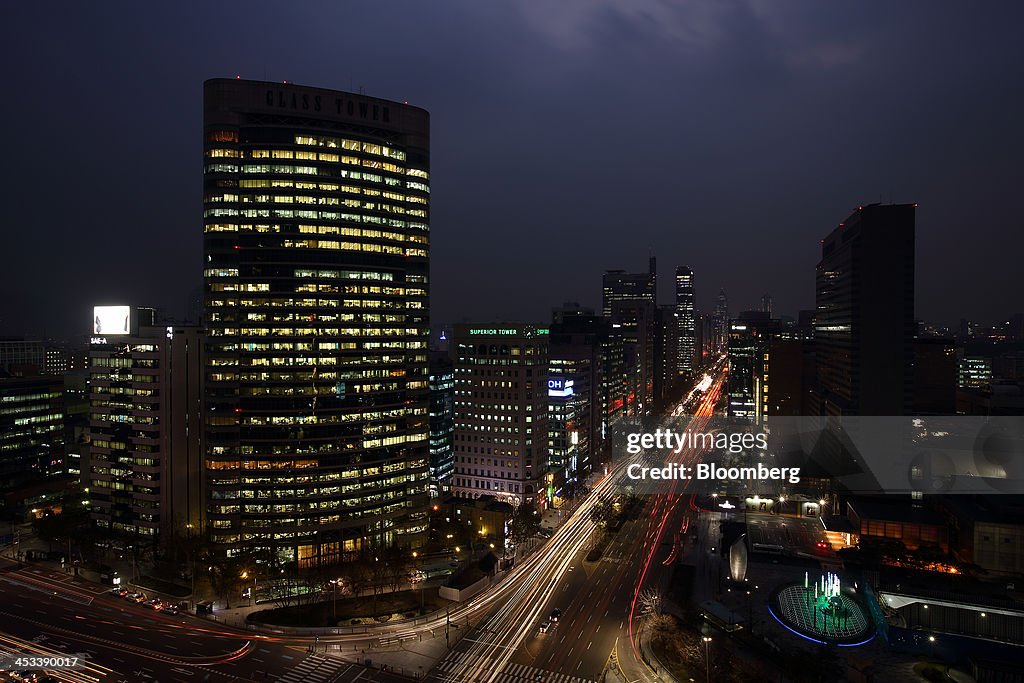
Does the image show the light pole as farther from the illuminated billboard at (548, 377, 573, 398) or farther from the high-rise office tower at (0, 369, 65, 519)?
the high-rise office tower at (0, 369, 65, 519)

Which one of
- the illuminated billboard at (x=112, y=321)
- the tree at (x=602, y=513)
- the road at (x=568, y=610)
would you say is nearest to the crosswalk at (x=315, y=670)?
the road at (x=568, y=610)

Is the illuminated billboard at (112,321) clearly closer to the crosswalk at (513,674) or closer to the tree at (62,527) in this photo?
the tree at (62,527)

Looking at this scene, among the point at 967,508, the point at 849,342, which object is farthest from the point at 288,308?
the point at 849,342

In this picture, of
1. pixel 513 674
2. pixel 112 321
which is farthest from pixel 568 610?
pixel 112 321

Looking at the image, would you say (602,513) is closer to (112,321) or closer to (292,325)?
(292,325)

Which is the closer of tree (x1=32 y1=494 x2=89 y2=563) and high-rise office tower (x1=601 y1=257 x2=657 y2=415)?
tree (x1=32 y1=494 x2=89 y2=563)

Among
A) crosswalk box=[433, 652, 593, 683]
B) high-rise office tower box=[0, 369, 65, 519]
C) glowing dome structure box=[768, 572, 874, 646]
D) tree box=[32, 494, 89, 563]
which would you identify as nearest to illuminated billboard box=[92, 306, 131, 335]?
tree box=[32, 494, 89, 563]
